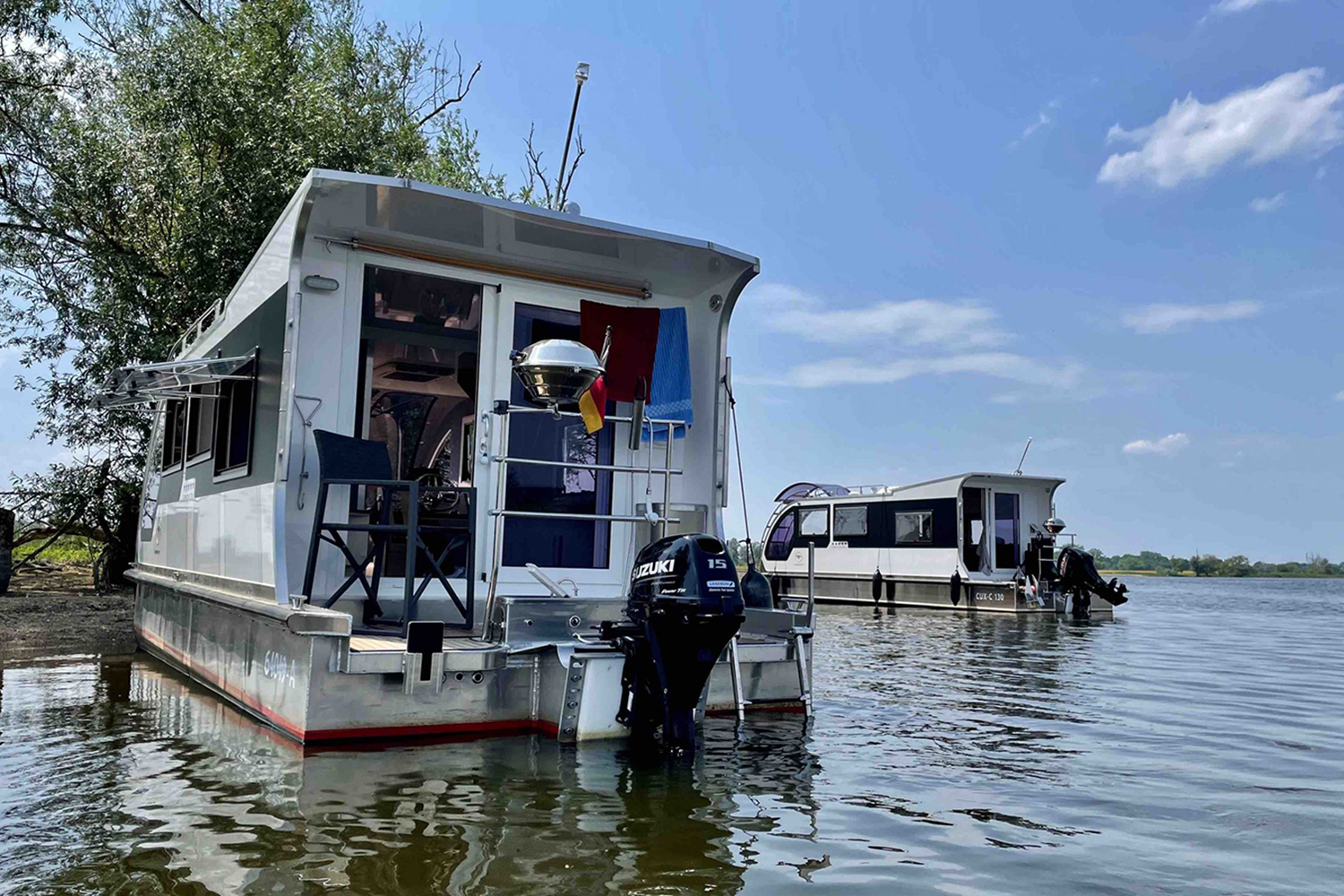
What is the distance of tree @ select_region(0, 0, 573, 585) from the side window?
1300cm

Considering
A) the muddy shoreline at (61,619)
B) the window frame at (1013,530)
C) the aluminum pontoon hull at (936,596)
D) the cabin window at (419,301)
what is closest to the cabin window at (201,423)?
the cabin window at (419,301)

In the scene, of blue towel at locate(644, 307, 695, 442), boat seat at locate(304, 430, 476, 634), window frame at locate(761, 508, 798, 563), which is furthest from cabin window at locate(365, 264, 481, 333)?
window frame at locate(761, 508, 798, 563)

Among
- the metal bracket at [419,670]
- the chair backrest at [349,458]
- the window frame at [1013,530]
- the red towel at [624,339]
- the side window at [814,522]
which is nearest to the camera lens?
the metal bracket at [419,670]

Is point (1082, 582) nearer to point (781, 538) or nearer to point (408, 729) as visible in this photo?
point (781, 538)

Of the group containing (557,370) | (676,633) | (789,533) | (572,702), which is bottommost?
(572,702)

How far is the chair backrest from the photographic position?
5.85 meters

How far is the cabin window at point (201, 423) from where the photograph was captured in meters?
8.13

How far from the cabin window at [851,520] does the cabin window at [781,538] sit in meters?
1.68

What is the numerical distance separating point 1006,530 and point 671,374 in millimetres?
17303

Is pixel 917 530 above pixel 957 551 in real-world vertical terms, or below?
above

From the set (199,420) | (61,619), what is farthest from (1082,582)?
(61,619)

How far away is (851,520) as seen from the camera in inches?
976

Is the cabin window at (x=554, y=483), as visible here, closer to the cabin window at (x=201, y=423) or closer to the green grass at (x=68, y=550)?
→ the cabin window at (x=201, y=423)

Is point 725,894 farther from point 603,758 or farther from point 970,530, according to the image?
point 970,530
